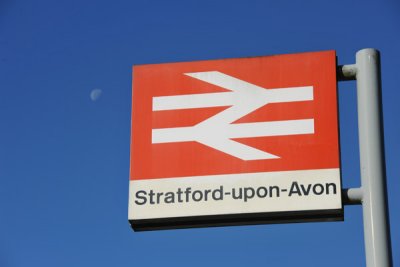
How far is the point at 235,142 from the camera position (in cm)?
507

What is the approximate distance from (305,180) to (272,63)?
86 centimetres

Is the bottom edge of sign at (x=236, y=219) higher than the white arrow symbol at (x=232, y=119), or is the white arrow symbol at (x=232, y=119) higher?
the white arrow symbol at (x=232, y=119)

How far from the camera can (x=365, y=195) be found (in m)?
4.56

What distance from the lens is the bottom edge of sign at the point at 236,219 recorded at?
4844mm

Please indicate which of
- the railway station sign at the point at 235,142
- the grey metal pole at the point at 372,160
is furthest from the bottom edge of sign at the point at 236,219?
the grey metal pole at the point at 372,160

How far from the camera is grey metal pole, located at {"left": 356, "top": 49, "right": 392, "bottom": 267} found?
14.2ft

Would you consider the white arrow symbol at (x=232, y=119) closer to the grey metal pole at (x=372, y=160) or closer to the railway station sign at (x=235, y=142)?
the railway station sign at (x=235, y=142)

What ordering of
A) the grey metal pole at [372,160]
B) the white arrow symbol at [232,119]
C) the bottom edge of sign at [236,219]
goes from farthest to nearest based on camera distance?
the white arrow symbol at [232,119]
the bottom edge of sign at [236,219]
the grey metal pole at [372,160]

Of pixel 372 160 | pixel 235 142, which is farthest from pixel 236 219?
pixel 372 160

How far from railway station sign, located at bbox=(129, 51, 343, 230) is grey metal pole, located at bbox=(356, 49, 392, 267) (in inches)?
10.6

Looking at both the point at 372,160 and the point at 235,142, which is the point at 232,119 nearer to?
the point at 235,142

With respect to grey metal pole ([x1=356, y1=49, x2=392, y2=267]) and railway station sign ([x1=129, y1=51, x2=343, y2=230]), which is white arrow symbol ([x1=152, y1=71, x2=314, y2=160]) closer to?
railway station sign ([x1=129, y1=51, x2=343, y2=230])

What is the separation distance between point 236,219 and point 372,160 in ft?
2.99

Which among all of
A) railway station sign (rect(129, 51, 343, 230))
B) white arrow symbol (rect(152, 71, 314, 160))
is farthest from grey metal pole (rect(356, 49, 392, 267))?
white arrow symbol (rect(152, 71, 314, 160))
